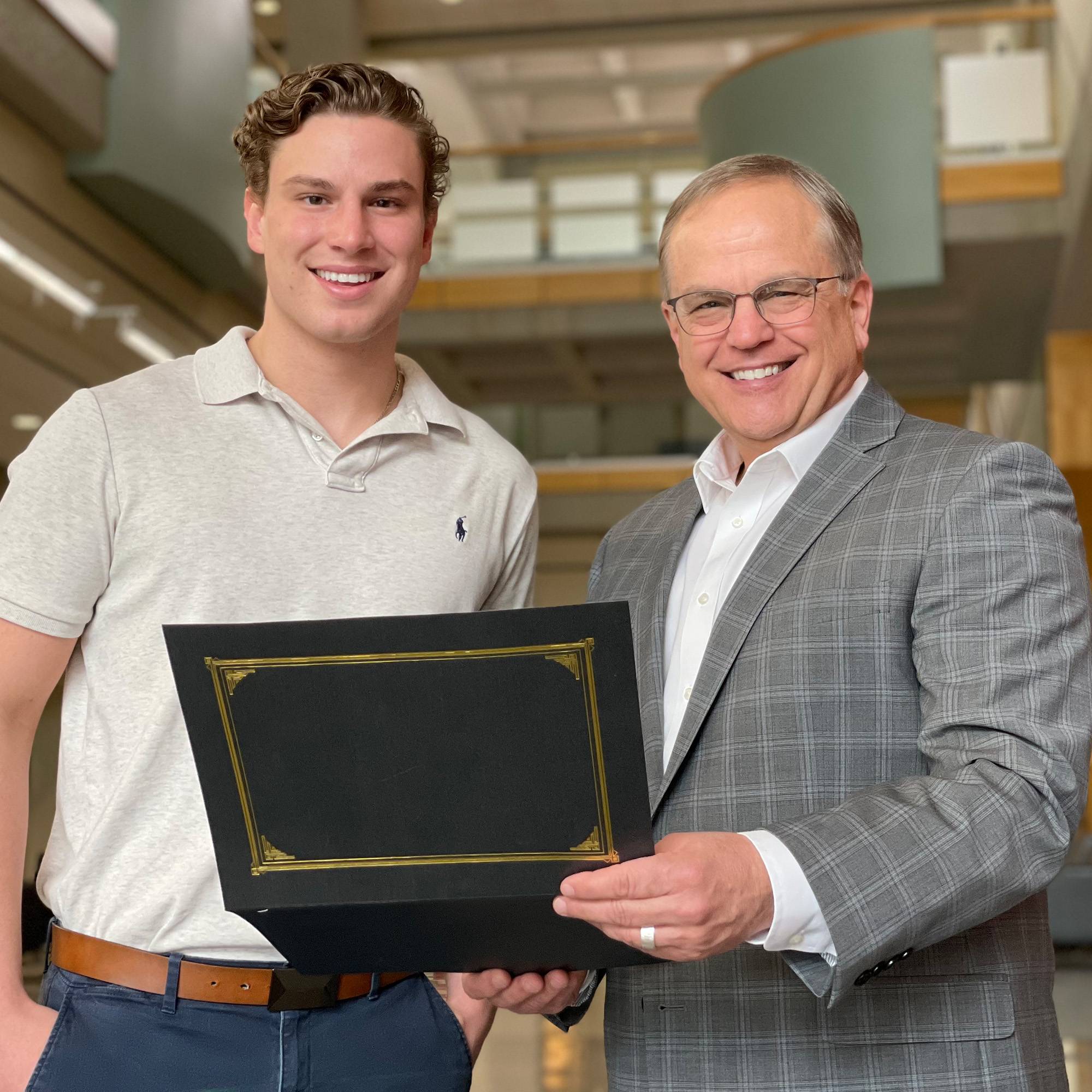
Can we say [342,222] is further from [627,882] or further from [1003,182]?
[1003,182]

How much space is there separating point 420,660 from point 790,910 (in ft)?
1.71

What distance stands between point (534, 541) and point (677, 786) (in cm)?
71

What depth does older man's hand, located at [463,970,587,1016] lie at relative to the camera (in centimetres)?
189

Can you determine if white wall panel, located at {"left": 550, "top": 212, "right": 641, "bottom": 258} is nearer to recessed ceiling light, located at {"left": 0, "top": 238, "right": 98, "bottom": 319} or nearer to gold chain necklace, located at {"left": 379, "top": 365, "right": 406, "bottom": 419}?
recessed ceiling light, located at {"left": 0, "top": 238, "right": 98, "bottom": 319}

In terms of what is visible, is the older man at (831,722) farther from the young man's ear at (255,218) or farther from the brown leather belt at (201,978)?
the young man's ear at (255,218)

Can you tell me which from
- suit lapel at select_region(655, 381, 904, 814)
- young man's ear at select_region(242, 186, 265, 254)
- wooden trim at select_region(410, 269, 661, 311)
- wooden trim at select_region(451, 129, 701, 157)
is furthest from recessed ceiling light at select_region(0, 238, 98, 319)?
suit lapel at select_region(655, 381, 904, 814)

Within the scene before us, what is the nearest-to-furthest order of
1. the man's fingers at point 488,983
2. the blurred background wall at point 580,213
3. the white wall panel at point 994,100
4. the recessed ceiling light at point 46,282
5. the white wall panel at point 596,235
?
1. the man's fingers at point 488,983
2. the recessed ceiling light at point 46,282
3. the blurred background wall at point 580,213
4. the white wall panel at point 994,100
5. the white wall panel at point 596,235

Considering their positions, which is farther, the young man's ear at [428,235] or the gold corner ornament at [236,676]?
the young man's ear at [428,235]

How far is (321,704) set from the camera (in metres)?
1.47

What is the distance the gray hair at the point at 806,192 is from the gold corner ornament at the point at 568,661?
92 centimetres

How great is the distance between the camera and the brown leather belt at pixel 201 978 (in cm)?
196

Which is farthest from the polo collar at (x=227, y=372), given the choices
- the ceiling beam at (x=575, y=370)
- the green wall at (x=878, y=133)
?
the ceiling beam at (x=575, y=370)

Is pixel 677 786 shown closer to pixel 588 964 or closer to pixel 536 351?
pixel 588 964

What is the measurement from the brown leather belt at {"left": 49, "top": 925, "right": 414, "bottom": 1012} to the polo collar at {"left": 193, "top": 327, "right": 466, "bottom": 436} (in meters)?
0.87
